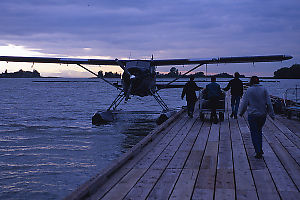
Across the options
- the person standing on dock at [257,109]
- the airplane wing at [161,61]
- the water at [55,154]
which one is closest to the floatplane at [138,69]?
the airplane wing at [161,61]

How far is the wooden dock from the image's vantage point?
3.93 m

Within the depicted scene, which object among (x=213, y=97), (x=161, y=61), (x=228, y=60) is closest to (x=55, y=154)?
(x=213, y=97)

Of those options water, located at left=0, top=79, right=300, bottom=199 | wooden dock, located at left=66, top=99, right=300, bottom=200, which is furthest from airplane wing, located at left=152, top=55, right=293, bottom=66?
wooden dock, located at left=66, top=99, right=300, bottom=200

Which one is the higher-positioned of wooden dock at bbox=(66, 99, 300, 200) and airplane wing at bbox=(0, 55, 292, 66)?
airplane wing at bbox=(0, 55, 292, 66)

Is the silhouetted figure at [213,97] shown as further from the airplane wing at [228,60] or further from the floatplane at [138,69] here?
the airplane wing at [228,60]

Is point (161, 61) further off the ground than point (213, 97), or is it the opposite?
point (161, 61)

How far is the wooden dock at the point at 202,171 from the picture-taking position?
155 inches

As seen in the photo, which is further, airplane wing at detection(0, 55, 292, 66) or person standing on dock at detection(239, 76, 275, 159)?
airplane wing at detection(0, 55, 292, 66)

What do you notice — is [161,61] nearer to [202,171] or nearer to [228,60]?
[228,60]

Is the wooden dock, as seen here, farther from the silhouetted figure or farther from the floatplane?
the floatplane

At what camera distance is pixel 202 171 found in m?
4.92

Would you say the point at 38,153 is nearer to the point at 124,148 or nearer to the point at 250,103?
the point at 124,148

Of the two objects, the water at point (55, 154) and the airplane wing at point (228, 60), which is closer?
the water at point (55, 154)

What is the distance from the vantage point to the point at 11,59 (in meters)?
16.3
